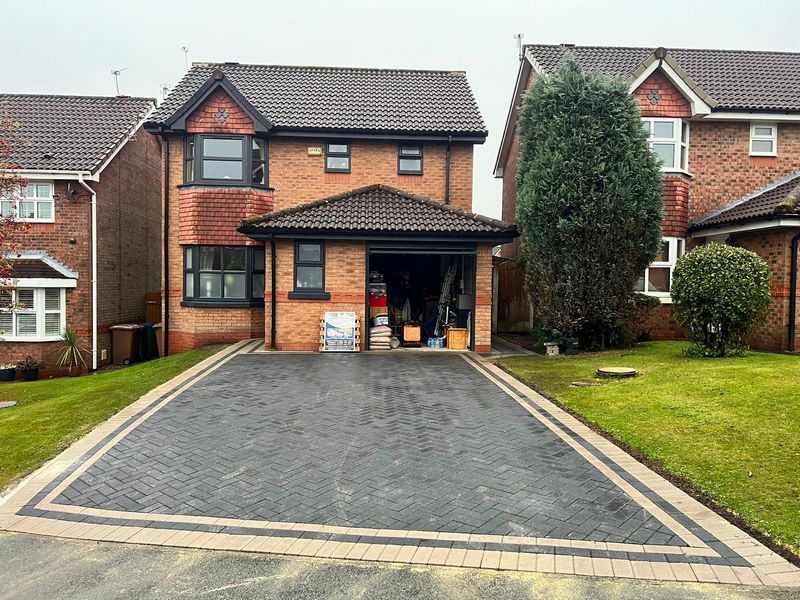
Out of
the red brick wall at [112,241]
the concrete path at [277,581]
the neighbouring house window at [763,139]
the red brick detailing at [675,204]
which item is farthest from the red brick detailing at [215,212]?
the neighbouring house window at [763,139]

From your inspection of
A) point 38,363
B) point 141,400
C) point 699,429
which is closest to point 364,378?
point 141,400

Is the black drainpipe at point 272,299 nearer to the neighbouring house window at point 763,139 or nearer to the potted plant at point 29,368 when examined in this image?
the potted plant at point 29,368

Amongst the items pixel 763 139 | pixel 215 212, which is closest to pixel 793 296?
pixel 763 139

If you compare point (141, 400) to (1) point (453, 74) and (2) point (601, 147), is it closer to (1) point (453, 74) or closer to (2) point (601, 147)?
(2) point (601, 147)

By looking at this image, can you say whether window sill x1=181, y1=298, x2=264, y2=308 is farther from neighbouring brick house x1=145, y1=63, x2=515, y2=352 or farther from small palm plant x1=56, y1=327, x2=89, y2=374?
small palm plant x1=56, y1=327, x2=89, y2=374

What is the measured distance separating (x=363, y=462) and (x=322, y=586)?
2.35m

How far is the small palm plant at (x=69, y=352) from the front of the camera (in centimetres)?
1691

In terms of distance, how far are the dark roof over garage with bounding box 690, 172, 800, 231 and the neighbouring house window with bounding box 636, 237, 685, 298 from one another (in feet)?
2.67

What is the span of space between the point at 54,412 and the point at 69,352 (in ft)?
30.6

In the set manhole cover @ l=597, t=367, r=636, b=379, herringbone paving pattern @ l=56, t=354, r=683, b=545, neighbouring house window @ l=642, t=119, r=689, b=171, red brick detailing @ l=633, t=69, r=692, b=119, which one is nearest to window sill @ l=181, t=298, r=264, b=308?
herringbone paving pattern @ l=56, t=354, r=683, b=545

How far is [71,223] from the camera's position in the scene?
1708 centimetres

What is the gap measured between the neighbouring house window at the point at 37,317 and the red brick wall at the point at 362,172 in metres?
7.62

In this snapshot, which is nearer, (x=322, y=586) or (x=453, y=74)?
(x=322, y=586)

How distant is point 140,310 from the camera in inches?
823
